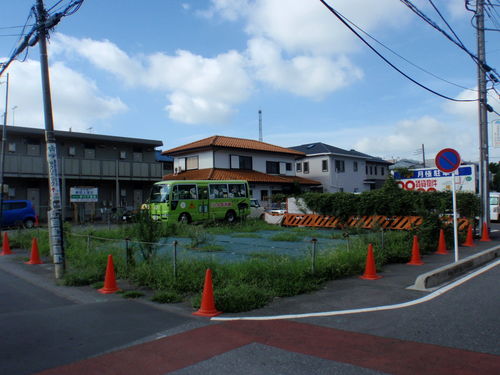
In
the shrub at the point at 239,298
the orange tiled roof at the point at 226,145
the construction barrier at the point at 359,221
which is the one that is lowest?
the shrub at the point at 239,298

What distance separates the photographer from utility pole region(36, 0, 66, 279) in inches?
353

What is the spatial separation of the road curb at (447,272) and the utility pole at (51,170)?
765 cm

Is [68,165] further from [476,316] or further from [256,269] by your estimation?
[476,316]

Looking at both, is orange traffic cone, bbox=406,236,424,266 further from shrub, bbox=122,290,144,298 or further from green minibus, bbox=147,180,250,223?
green minibus, bbox=147,180,250,223

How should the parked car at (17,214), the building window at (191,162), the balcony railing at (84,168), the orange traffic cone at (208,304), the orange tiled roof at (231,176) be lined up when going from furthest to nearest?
the building window at (191,162) < the orange tiled roof at (231,176) < the balcony railing at (84,168) < the parked car at (17,214) < the orange traffic cone at (208,304)

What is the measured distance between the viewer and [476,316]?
5590mm

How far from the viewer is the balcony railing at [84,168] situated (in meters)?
25.2

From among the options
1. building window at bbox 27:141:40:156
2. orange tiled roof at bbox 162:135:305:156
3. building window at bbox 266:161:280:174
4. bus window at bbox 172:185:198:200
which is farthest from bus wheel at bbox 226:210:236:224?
building window at bbox 27:141:40:156

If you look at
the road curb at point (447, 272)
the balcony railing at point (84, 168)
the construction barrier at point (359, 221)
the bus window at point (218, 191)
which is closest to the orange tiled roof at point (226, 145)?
the balcony railing at point (84, 168)

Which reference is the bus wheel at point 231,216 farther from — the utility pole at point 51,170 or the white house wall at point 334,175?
the white house wall at point 334,175

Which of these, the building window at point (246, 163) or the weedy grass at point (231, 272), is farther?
the building window at point (246, 163)

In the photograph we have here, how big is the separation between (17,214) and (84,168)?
20.1 feet

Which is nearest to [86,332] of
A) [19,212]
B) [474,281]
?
[474,281]

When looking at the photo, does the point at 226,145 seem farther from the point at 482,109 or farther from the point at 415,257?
the point at 415,257
